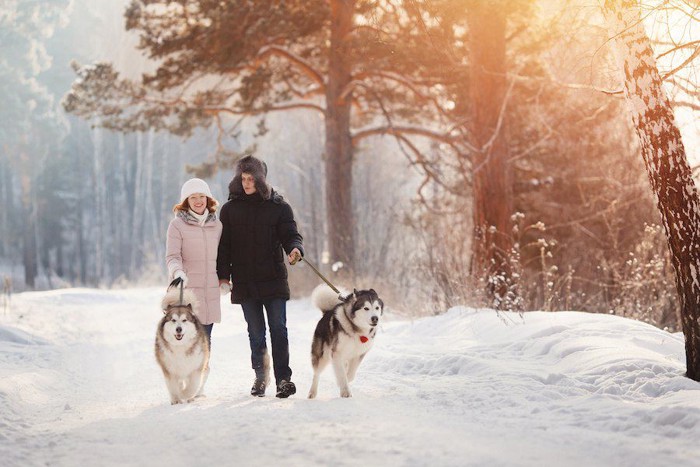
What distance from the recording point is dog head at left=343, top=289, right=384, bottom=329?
6363 mm

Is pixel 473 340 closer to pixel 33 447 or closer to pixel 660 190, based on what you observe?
pixel 660 190

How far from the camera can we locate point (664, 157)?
6.18 m

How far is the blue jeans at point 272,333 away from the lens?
6914mm

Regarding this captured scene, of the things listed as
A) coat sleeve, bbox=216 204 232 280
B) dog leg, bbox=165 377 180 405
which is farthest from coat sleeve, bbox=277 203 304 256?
dog leg, bbox=165 377 180 405

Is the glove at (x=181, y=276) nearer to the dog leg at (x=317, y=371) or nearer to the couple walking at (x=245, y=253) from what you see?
the couple walking at (x=245, y=253)

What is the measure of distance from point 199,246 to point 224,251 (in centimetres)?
25

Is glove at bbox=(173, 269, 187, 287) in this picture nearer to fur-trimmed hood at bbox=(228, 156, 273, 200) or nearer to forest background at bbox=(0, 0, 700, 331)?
fur-trimmed hood at bbox=(228, 156, 273, 200)

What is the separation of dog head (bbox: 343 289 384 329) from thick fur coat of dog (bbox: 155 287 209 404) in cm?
136

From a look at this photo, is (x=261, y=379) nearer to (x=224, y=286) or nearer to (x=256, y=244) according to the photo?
(x=224, y=286)

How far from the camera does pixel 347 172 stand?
1823 cm

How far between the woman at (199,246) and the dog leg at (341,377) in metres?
1.28

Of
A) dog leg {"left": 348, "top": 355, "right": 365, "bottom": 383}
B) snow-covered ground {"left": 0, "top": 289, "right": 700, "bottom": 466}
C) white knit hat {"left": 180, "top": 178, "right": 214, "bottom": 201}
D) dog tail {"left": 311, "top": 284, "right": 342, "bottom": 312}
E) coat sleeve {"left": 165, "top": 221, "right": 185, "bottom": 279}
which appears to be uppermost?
white knit hat {"left": 180, "top": 178, "right": 214, "bottom": 201}

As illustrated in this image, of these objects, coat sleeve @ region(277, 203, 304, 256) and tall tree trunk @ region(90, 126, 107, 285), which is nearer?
coat sleeve @ region(277, 203, 304, 256)

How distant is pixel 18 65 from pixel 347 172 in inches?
992
